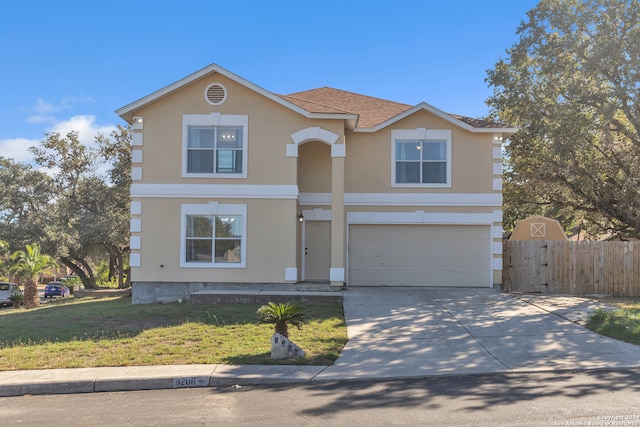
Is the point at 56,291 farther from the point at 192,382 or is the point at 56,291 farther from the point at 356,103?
the point at 192,382

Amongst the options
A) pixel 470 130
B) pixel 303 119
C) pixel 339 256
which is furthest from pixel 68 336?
pixel 470 130

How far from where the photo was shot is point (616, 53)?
54.7ft

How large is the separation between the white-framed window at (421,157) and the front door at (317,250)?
8.96 feet

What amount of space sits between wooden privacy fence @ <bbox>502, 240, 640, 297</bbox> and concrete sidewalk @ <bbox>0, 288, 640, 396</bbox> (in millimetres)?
2729

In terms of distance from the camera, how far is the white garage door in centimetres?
1725

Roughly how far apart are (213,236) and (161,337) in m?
5.53

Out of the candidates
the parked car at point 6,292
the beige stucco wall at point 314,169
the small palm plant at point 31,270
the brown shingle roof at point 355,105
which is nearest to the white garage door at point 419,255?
the beige stucco wall at point 314,169

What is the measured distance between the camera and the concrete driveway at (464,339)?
8.65 metres

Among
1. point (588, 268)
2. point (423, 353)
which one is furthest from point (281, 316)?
point (588, 268)

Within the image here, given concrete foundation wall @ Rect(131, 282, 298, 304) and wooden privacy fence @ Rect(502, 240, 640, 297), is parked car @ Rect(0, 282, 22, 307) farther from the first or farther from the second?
wooden privacy fence @ Rect(502, 240, 640, 297)

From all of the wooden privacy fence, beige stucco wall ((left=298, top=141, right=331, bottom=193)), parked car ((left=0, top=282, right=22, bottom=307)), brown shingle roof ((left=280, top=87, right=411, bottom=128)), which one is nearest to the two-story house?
beige stucco wall ((left=298, top=141, right=331, bottom=193))

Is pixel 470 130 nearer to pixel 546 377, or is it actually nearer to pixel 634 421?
pixel 546 377

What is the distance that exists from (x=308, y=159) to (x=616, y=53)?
10056 millimetres

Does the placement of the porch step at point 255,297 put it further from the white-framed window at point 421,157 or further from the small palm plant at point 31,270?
the small palm plant at point 31,270
